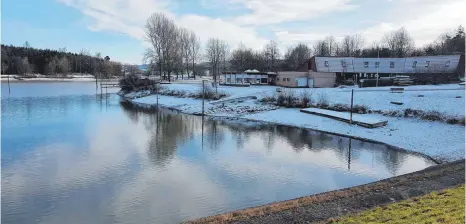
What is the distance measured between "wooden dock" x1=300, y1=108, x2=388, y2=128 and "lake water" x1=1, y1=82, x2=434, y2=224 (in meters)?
3.47

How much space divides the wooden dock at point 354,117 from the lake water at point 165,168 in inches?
137

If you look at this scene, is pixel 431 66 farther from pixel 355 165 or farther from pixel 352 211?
pixel 352 211

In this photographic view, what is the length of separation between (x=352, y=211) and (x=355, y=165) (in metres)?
8.42

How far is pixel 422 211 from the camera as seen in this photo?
8.34 m

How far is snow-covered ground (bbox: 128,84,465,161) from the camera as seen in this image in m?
21.6

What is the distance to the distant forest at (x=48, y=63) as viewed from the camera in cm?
11042

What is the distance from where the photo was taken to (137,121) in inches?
1254

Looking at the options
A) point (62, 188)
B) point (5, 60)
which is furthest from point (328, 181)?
point (5, 60)

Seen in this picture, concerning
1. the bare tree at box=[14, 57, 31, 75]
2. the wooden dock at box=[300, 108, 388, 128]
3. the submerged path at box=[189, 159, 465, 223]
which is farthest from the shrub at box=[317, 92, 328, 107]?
the bare tree at box=[14, 57, 31, 75]

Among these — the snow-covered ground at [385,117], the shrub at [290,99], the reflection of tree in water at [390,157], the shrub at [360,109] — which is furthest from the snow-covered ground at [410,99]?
the reflection of tree in water at [390,157]

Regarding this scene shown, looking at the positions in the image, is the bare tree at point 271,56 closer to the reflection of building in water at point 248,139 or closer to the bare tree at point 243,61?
the bare tree at point 243,61

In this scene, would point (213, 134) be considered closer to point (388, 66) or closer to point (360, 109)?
point (360, 109)

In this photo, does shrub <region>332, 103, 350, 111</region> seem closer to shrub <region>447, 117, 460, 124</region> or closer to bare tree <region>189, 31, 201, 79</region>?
shrub <region>447, 117, 460, 124</region>

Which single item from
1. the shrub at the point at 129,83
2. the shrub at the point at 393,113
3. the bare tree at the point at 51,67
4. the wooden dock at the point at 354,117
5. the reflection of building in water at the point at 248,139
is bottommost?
the reflection of building in water at the point at 248,139
